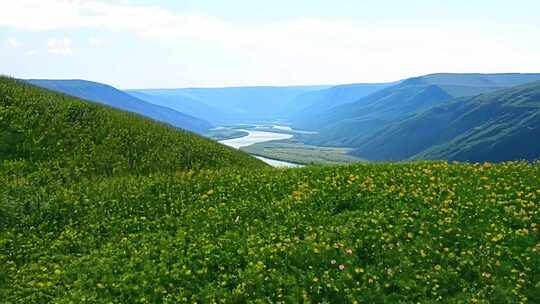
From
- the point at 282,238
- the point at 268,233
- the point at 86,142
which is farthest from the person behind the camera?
the point at 86,142

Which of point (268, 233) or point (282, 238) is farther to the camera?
point (268, 233)

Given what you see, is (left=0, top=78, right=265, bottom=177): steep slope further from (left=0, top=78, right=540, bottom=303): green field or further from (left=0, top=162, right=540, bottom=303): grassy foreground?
(left=0, top=162, right=540, bottom=303): grassy foreground

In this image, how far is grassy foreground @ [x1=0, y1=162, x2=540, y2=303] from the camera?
39.9ft

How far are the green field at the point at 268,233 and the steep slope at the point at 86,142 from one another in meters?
0.22

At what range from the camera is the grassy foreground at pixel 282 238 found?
12.2 meters

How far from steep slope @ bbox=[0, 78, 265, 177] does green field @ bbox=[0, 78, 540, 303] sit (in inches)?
8.8

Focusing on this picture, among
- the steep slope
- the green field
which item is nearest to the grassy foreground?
the green field

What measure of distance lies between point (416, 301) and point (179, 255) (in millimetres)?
6279

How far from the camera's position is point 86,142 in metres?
25.0

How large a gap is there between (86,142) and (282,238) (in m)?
14.6

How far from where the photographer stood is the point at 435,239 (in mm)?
13555

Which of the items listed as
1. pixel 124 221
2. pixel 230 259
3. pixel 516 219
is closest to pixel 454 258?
pixel 516 219

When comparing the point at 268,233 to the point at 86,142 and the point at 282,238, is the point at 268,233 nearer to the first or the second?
the point at 282,238

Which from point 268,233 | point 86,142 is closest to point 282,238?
point 268,233
